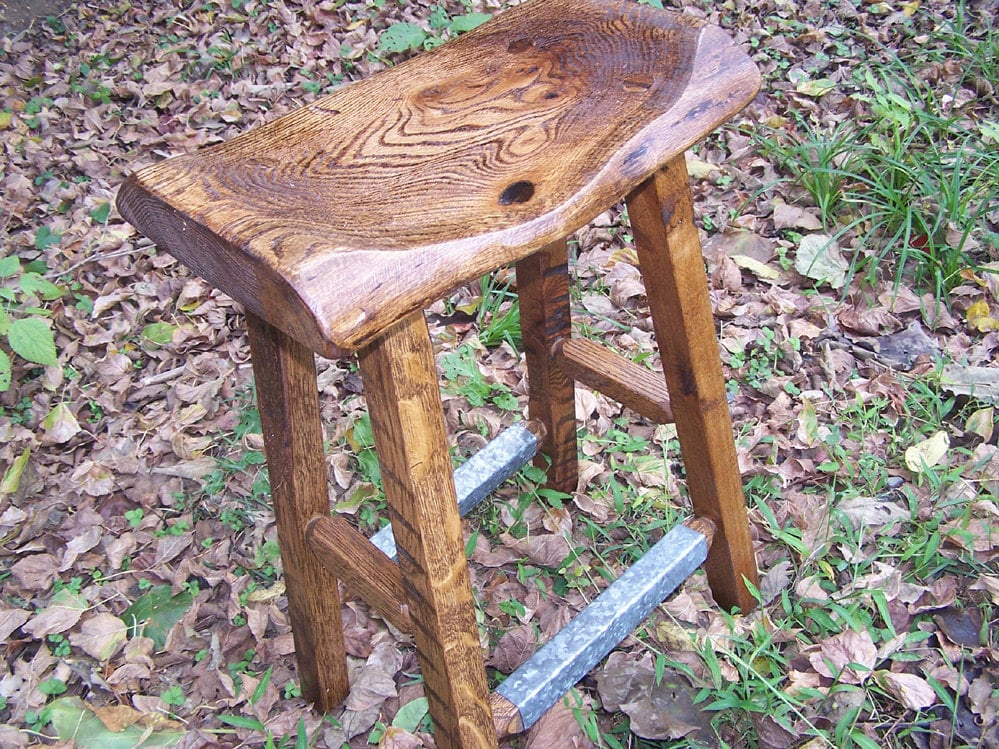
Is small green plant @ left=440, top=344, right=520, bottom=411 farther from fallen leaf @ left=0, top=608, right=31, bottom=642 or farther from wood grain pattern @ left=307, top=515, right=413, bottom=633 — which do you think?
fallen leaf @ left=0, top=608, right=31, bottom=642

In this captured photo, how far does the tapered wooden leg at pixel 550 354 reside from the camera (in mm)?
1606

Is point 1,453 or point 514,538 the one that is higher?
point 1,453

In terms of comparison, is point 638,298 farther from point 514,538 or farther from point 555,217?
point 555,217

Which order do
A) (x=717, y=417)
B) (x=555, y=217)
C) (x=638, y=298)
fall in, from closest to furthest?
1. (x=555, y=217)
2. (x=717, y=417)
3. (x=638, y=298)

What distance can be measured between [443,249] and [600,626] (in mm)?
819

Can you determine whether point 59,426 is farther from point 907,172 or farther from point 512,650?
point 907,172

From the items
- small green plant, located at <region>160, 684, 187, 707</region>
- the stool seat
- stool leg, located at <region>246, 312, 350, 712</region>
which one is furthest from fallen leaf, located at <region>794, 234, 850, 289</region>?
small green plant, located at <region>160, 684, 187, 707</region>

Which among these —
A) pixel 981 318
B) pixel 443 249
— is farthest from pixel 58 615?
pixel 981 318

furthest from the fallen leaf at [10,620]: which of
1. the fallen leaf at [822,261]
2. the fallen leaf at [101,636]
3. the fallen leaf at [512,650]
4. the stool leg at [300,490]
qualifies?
the fallen leaf at [822,261]

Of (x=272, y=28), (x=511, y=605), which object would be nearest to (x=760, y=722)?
(x=511, y=605)

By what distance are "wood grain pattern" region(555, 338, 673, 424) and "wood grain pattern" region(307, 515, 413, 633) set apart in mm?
Answer: 579

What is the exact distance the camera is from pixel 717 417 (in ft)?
4.76

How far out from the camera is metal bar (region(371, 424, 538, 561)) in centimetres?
171

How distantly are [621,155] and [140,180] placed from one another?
1.93ft
